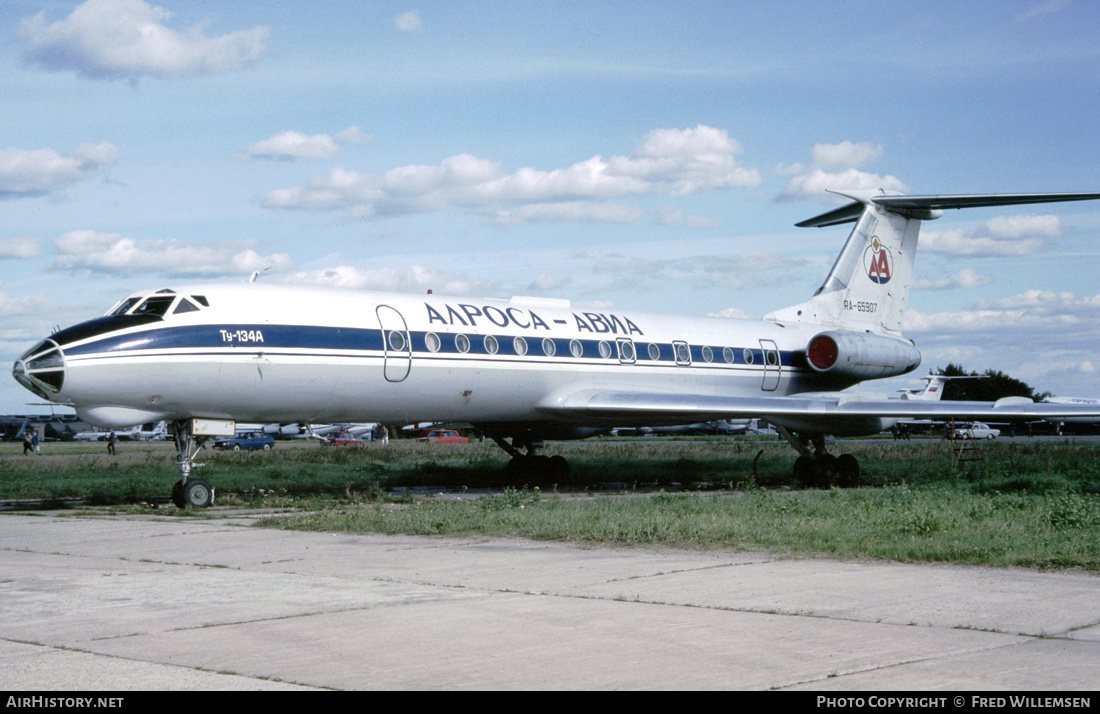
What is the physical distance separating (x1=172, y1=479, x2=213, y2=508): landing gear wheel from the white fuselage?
0.98 metres

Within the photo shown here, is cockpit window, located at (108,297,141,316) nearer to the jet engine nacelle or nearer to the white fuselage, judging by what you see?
the white fuselage

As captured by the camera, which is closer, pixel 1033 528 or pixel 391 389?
pixel 1033 528

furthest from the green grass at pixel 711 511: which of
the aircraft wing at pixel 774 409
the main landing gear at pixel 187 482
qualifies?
the aircraft wing at pixel 774 409

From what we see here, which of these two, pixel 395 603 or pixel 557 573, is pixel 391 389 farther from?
pixel 395 603

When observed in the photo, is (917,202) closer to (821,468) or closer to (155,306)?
(821,468)

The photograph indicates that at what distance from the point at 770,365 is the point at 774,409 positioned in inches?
151

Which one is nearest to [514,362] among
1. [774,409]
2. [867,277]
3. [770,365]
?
[774,409]

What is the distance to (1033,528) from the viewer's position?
10.6 metres

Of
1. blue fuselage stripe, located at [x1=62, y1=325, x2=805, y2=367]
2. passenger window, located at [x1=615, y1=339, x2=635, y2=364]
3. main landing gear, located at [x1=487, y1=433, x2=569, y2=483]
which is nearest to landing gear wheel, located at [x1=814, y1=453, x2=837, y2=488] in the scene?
blue fuselage stripe, located at [x1=62, y1=325, x2=805, y2=367]
